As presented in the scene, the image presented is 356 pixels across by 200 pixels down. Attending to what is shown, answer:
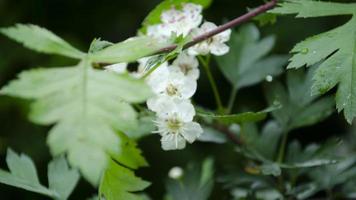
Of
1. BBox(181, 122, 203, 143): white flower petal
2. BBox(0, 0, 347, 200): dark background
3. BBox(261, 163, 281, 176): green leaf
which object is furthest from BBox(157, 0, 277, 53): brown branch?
BBox(0, 0, 347, 200): dark background

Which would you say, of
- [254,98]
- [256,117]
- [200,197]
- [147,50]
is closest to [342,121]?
[254,98]

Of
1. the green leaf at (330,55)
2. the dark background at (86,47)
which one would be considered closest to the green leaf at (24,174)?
the green leaf at (330,55)

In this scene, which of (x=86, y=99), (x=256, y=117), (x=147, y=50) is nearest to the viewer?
(x=86, y=99)

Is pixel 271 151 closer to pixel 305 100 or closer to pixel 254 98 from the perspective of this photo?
pixel 305 100

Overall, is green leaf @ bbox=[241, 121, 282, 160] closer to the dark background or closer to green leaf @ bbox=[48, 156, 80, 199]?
green leaf @ bbox=[48, 156, 80, 199]

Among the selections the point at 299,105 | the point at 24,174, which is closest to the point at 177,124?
the point at 24,174

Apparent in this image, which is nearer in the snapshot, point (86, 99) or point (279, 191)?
point (86, 99)
